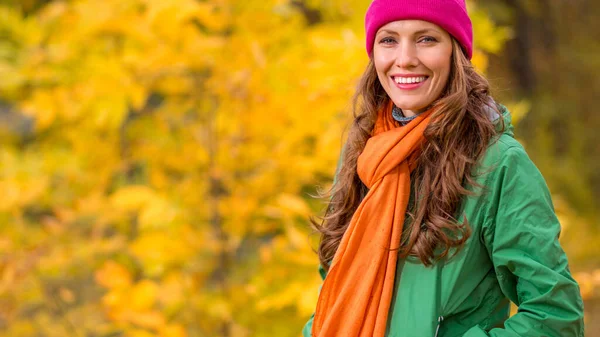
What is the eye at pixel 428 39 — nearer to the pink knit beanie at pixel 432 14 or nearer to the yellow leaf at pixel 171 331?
the pink knit beanie at pixel 432 14

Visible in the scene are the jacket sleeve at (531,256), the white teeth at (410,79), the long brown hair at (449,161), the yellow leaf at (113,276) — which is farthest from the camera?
the yellow leaf at (113,276)

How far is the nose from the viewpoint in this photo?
1.85 metres

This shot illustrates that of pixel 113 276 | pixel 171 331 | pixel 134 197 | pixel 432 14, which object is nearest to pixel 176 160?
pixel 134 197

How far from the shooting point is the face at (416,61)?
184 centimetres

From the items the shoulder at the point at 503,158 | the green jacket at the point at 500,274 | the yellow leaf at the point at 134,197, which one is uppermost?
the yellow leaf at the point at 134,197

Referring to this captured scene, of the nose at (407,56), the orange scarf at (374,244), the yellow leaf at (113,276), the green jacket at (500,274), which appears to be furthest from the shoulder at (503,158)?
the yellow leaf at (113,276)

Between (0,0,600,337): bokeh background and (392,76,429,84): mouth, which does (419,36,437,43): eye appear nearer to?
(392,76,429,84): mouth

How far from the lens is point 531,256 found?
167cm

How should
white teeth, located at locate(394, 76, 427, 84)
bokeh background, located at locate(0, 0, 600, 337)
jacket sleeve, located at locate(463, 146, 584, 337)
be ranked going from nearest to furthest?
jacket sleeve, located at locate(463, 146, 584, 337)
white teeth, located at locate(394, 76, 427, 84)
bokeh background, located at locate(0, 0, 600, 337)

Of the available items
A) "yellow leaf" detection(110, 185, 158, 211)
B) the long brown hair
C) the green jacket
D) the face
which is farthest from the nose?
"yellow leaf" detection(110, 185, 158, 211)

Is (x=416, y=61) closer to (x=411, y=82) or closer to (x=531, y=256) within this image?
(x=411, y=82)

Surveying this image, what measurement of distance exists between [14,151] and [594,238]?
21.1ft

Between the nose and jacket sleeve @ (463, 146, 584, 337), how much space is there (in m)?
0.33

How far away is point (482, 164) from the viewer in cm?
175
